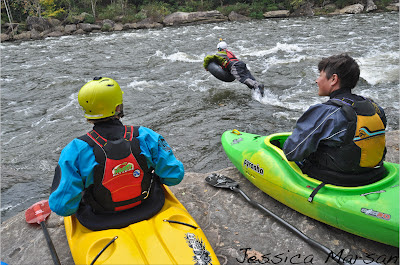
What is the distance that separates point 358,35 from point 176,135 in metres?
10.7

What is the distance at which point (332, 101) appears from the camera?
7.30ft

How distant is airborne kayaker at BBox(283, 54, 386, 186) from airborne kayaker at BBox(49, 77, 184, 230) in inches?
38.7

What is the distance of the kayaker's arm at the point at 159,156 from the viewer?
6.64 feet

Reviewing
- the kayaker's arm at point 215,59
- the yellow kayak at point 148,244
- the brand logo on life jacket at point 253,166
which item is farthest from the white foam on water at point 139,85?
the yellow kayak at point 148,244

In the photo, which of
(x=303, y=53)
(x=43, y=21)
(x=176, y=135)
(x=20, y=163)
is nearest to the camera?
(x=20, y=163)

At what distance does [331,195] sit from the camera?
233 centimetres

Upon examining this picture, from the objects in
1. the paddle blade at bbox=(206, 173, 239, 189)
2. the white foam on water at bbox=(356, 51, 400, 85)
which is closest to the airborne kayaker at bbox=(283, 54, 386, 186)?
the paddle blade at bbox=(206, 173, 239, 189)

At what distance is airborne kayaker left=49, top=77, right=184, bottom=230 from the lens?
72.7 inches

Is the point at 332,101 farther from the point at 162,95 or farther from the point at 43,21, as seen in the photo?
the point at 43,21

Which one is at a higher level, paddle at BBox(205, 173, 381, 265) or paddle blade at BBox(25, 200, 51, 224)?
paddle at BBox(205, 173, 381, 265)

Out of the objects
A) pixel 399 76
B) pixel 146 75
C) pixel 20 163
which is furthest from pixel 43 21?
pixel 399 76

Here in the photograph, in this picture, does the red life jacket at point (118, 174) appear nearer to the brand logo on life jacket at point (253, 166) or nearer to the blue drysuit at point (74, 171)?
the blue drysuit at point (74, 171)

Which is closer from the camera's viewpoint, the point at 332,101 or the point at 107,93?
the point at 107,93

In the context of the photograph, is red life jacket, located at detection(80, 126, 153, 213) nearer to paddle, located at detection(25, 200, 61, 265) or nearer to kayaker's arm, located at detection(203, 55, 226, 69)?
paddle, located at detection(25, 200, 61, 265)
